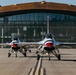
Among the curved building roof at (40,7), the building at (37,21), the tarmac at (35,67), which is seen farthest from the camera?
the curved building roof at (40,7)

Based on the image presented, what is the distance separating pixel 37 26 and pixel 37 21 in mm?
1498

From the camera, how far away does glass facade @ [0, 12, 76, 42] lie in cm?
9938

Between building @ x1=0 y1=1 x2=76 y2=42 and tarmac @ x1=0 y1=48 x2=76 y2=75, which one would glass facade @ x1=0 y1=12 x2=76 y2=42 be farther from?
tarmac @ x1=0 y1=48 x2=76 y2=75

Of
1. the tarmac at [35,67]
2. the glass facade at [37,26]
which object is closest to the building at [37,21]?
the glass facade at [37,26]

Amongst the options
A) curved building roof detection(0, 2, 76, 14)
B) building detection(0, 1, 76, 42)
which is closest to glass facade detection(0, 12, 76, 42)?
building detection(0, 1, 76, 42)

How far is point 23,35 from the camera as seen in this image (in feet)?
326

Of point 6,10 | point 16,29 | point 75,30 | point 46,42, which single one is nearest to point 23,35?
point 16,29

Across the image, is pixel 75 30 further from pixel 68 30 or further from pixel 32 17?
pixel 32 17

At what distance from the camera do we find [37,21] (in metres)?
99.4

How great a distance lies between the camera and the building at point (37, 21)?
99312 millimetres

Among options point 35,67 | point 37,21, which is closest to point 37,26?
point 37,21

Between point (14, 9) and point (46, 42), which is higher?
point (14, 9)

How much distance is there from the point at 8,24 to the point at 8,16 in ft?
8.92

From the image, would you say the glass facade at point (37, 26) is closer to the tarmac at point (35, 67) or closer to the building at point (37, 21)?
the building at point (37, 21)
